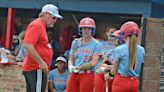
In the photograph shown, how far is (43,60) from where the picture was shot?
7.71 metres

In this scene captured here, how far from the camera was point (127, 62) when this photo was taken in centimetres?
725

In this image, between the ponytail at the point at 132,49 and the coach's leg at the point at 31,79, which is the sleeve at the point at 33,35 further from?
the ponytail at the point at 132,49

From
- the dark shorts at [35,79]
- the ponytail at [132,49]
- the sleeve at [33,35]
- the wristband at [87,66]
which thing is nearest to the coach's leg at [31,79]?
the dark shorts at [35,79]

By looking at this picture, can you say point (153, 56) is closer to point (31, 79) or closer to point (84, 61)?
point (84, 61)

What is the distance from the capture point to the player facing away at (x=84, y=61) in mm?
8336

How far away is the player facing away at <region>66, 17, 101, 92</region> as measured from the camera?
8336 mm

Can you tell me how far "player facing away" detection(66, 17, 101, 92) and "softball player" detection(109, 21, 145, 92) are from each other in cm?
106

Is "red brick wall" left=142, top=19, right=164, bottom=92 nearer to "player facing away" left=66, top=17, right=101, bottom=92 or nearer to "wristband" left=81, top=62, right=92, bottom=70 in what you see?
"player facing away" left=66, top=17, right=101, bottom=92

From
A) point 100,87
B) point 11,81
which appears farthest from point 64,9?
point 100,87

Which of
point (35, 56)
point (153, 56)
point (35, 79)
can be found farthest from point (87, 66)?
point (153, 56)

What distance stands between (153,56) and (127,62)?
3.05 metres

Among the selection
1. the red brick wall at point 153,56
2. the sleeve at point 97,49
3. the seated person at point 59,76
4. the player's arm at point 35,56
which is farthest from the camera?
the seated person at point 59,76

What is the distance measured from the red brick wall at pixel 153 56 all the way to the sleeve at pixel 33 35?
10.6 feet

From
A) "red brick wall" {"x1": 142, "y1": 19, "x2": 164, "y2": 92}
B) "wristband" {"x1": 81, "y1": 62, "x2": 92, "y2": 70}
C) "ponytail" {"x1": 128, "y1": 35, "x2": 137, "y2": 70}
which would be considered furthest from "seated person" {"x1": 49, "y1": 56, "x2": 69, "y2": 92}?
"ponytail" {"x1": 128, "y1": 35, "x2": 137, "y2": 70}
